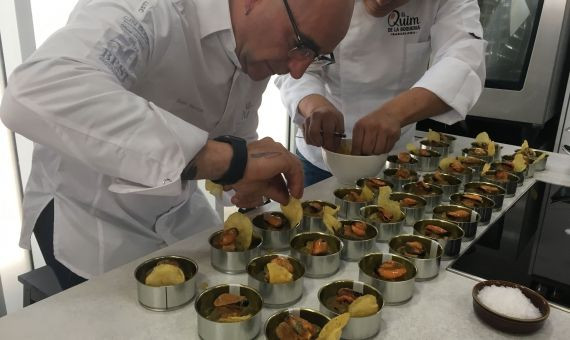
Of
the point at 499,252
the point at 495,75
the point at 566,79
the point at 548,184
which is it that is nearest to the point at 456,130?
the point at 495,75

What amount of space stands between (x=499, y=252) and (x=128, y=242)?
0.78 meters

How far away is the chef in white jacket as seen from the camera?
72cm

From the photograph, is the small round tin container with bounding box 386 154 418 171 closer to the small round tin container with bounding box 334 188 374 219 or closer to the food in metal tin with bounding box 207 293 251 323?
the small round tin container with bounding box 334 188 374 219

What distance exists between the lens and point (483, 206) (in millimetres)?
1126

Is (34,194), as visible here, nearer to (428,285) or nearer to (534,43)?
(428,285)

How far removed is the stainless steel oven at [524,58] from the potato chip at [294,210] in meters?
1.80

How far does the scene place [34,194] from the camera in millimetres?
1082

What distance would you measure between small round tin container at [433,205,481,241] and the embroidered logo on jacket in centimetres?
67

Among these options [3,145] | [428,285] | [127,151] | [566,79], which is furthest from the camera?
[566,79]

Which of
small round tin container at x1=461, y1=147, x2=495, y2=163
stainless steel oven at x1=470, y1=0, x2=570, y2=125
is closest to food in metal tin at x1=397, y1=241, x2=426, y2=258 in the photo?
small round tin container at x1=461, y1=147, x2=495, y2=163

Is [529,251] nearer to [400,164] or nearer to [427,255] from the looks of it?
[427,255]

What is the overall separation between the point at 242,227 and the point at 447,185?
2.00ft

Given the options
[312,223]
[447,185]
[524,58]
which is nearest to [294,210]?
[312,223]

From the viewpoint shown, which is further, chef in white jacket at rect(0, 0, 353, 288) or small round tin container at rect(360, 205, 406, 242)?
small round tin container at rect(360, 205, 406, 242)
